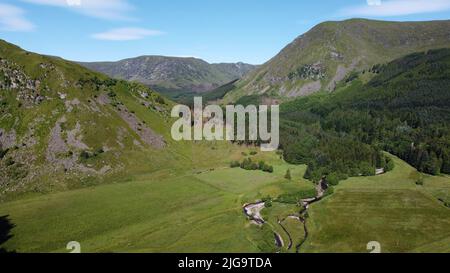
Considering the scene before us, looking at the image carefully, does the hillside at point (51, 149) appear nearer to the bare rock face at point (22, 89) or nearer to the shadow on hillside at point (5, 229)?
the bare rock face at point (22, 89)

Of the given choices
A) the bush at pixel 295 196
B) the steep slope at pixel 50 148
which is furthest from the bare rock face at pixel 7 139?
the bush at pixel 295 196

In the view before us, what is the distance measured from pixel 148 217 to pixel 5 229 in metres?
41.6

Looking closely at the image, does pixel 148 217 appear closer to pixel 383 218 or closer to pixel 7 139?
pixel 383 218

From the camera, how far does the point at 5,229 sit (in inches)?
4200

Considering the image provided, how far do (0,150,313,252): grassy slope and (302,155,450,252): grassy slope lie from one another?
19.5 meters

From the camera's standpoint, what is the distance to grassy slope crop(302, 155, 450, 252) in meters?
104

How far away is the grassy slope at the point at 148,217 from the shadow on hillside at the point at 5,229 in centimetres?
158

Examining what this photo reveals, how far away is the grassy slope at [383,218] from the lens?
4112 inches

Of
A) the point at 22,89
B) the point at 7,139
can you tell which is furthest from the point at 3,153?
the point at 22,89

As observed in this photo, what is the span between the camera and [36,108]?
628ft

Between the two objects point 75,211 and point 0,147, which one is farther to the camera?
point 0,147
